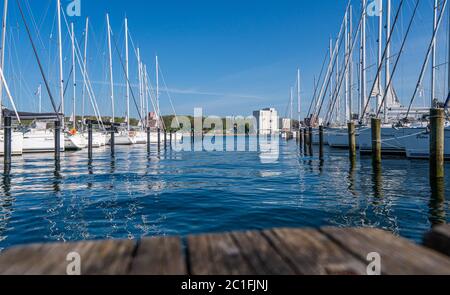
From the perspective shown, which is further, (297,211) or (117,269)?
(297,211)

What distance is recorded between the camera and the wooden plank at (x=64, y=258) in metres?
1.79

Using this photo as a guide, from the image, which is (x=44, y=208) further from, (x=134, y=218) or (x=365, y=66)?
(x=365, y=66)

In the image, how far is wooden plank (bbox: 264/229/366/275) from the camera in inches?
72.7

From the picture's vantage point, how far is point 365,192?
37.9ft

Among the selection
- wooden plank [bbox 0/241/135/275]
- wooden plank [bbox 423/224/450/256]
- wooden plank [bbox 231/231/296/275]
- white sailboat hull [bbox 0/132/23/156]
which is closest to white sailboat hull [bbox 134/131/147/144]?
white sailboat hull [bbox 0/132/23/156]

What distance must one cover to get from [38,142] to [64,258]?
3320 centimetres

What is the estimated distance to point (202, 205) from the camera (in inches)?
375

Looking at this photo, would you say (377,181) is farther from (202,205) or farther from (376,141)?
(202,205)

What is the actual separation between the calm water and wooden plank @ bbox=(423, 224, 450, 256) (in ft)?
15.2

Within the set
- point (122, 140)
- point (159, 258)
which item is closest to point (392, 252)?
point (159, 258)

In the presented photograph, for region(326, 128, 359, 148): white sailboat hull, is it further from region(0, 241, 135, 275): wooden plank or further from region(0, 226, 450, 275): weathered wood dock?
region(0, 241, 135, 275): wooden plank

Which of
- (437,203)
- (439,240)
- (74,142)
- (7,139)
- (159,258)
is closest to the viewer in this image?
(159,258)
